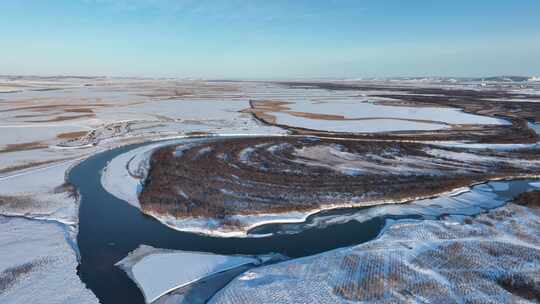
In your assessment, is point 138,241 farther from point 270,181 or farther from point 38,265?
point 270,181

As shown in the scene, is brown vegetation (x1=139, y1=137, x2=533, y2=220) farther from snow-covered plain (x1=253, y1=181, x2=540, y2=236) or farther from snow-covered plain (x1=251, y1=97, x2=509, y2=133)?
snow-covered plain (x1=251, y1=97, x2=509, y2=133)

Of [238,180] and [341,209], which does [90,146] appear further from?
[341,209]

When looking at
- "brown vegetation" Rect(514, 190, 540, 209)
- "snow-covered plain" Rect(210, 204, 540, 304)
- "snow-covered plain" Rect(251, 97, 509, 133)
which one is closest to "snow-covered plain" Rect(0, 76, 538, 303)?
"snow-covered plain" Rect(251, 97, 509, 133)

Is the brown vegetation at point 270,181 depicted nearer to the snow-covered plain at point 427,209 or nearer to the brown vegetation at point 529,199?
the snow-covered plain at point 427,209

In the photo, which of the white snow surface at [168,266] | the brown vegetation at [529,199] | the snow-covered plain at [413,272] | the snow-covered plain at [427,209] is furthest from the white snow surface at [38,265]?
the brown vegetation at [529,199]

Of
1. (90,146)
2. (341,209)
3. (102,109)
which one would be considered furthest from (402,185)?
(102,109)

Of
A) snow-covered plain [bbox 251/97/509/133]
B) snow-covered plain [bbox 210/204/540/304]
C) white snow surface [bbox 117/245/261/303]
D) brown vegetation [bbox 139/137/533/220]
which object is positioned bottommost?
white snow surface [bbox 117/245/261/303]

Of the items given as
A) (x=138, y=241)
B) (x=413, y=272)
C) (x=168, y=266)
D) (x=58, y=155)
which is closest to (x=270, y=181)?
(x=138, y=241)

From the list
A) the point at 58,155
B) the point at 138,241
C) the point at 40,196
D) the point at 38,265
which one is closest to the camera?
the point at 38,265
